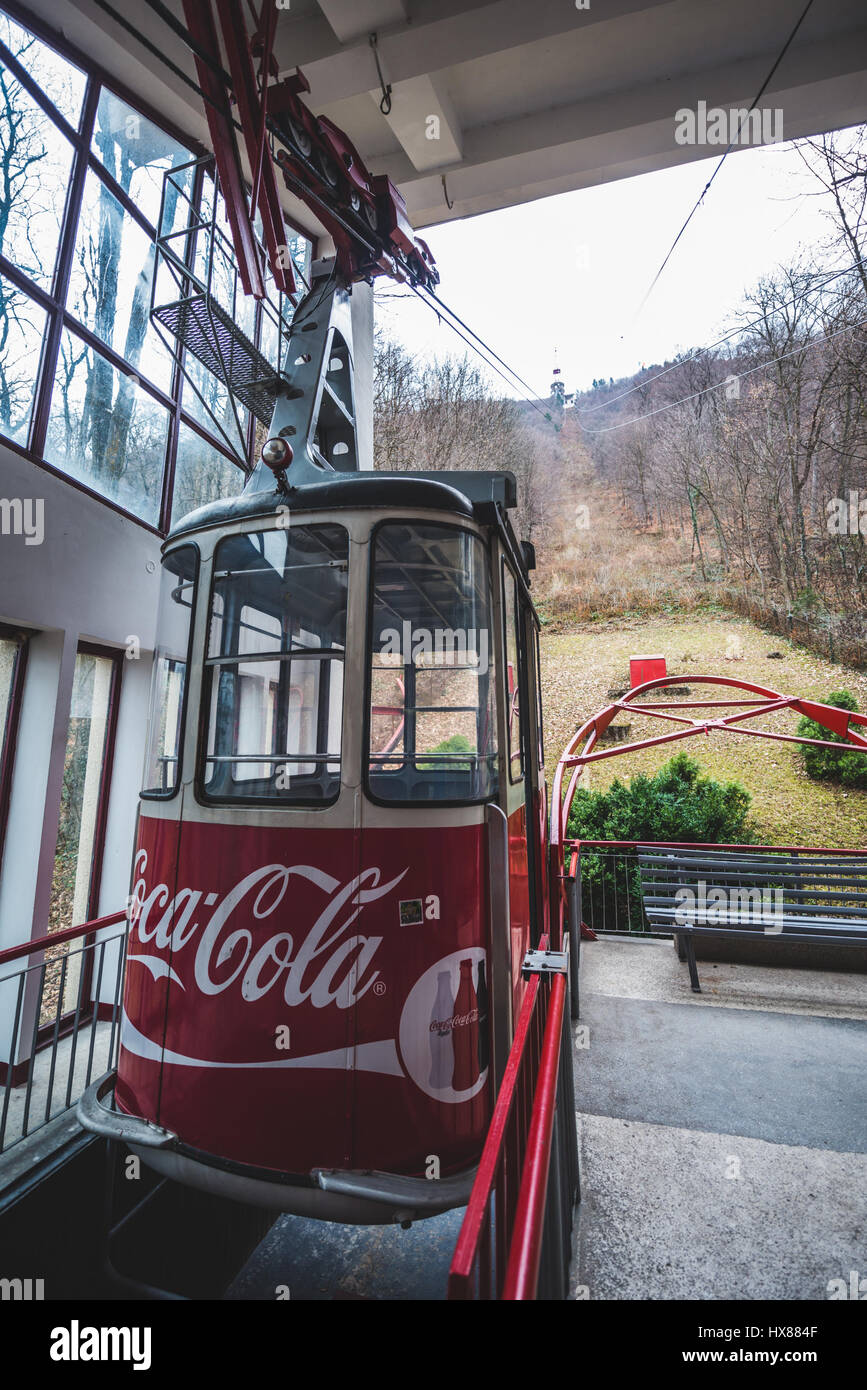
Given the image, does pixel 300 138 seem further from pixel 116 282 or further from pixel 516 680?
pixel 516 680

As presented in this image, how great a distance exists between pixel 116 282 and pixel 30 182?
2.69ft

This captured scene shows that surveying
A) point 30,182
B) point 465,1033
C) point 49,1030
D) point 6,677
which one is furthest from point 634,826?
point 30,182

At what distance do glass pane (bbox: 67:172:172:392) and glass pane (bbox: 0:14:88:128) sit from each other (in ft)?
1.56

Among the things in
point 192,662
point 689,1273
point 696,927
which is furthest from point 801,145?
point 689,1273

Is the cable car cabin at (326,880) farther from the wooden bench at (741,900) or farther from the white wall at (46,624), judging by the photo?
the wooden bench at (741,900)

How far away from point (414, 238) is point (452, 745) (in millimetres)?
4404

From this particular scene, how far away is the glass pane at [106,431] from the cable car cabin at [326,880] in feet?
7.91

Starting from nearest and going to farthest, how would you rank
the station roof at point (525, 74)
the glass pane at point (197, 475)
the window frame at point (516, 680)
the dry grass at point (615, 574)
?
1. the window frame at point (516, 680)
2. the station roof at point (525, 74)
3. the glass pane at point (197, 475)
4. the dry grass at point (615, 574)

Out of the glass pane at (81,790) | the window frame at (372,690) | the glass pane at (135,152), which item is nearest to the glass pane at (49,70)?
the glass pane at (135,152)

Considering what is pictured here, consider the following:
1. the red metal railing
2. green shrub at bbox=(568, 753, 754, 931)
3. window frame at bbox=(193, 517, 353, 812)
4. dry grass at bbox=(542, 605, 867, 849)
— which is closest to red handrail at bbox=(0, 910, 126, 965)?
window frame at bbox=(193, 517, 353, 812)

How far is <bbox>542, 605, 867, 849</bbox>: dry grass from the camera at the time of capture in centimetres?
1145

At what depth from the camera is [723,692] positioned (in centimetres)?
1570

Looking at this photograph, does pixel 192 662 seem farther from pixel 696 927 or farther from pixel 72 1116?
pixel 696 927

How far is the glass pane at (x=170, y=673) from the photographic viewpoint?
275 centimetres
